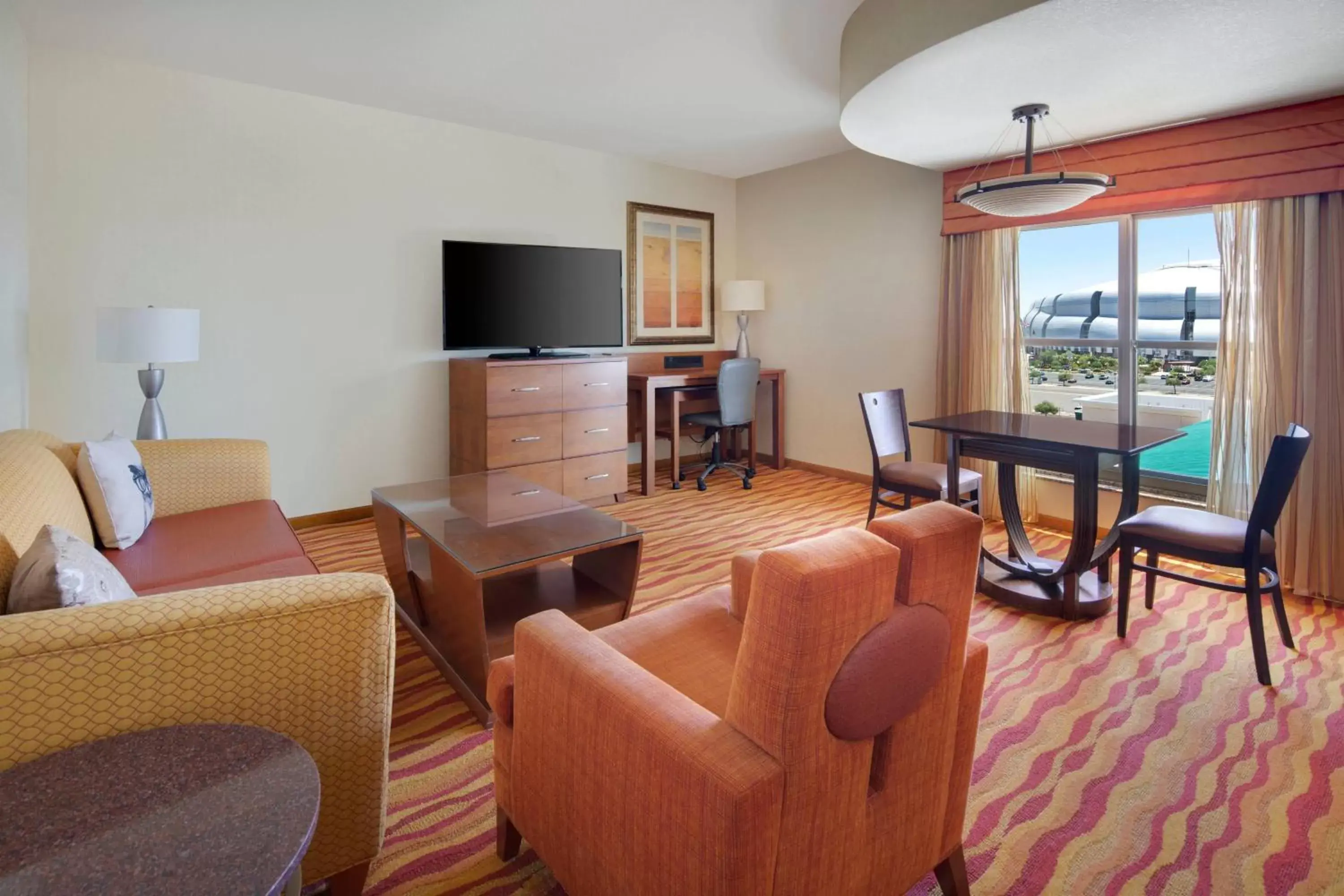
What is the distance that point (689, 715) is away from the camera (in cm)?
107

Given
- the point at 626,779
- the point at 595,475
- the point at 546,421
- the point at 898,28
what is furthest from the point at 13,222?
the point at 898,28

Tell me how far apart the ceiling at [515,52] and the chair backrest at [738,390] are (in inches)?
61.2

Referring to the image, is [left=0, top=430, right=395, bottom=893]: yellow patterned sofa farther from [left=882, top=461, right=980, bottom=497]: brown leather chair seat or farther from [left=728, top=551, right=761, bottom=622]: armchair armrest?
[left=882, top=461, right=980, bottom=497]: brown leather chair seat

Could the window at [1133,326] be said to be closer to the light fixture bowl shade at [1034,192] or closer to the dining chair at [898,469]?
the dining chair at [898,469]

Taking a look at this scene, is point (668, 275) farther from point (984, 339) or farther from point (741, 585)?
point (741, 585)

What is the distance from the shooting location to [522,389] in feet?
14.1

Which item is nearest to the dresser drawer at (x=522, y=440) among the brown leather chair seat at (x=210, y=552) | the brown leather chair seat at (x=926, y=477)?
the brown leather chair seat at (x=210, y=552)

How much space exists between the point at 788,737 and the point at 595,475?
3.82 m

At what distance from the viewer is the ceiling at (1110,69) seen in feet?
7.33

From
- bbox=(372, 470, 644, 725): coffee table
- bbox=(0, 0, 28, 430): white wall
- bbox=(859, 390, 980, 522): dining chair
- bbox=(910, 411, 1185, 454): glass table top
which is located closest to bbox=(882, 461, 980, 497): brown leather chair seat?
bbox=(859, 390, 980, 522): dining chair

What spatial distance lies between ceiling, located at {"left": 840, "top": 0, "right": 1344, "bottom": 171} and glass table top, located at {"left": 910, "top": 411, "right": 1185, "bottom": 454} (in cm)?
139

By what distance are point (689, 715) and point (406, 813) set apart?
1.06 m

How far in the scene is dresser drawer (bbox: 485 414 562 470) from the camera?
421cm

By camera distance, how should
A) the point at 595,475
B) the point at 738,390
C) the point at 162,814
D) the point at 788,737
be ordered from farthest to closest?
the point at 738,390 → the point at 595,475 → the point at 788,737 → the point at 162,814
